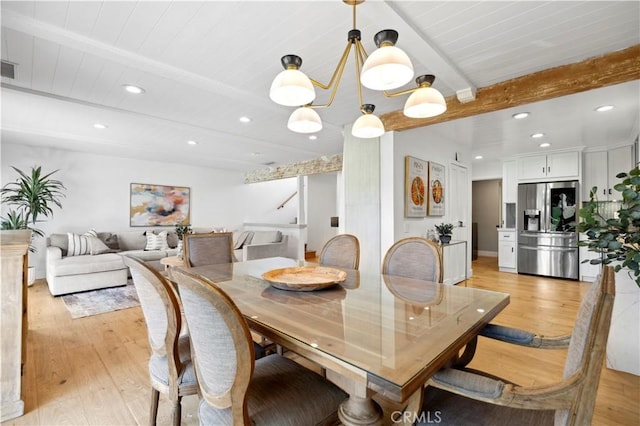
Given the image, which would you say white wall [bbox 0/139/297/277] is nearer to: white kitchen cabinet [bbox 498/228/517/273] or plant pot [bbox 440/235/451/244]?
plant pot [bbox 440/235/451/244]

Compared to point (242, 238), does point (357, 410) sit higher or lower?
lower

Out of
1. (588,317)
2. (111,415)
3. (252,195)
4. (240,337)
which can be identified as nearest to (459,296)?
(588,317)

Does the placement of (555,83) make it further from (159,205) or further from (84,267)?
(159,205)

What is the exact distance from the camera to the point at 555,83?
2457mm

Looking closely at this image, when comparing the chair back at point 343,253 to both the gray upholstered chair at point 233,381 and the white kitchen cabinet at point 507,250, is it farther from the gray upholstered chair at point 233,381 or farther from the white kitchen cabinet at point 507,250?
the white kitchen cabinet at point 507,250

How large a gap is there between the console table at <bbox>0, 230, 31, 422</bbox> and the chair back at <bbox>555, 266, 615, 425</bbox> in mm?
2577

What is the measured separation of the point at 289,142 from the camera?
5.04 meters

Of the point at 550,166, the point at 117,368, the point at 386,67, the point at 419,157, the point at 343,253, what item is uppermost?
the point at 550,166

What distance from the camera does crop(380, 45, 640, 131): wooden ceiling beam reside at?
219cm

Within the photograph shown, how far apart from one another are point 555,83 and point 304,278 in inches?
102

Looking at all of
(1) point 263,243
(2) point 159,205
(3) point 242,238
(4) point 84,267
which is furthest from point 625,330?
(2) point 159,205

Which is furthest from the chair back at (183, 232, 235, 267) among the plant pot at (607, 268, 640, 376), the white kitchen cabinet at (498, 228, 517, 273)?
the white kitchen cabinet at (498, 228, 517, 273)

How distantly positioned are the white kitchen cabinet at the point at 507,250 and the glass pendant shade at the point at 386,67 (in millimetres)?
5692

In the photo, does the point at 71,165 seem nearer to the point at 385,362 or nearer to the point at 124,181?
the point at 124,181
